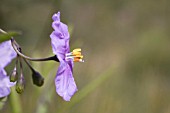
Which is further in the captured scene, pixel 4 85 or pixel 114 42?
pixel 114 42

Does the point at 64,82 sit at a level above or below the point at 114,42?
below

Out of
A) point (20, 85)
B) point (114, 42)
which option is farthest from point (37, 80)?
point (114, 42)

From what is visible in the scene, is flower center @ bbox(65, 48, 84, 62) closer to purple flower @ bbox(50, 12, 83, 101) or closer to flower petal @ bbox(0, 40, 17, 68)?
purple flower @ bbox(50, 12, 83, 101)

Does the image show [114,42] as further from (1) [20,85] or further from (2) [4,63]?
(1) [20,85]

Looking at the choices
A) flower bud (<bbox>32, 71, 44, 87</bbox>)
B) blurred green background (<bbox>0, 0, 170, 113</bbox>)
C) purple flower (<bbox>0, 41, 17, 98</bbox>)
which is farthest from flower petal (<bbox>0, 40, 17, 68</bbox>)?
blurred green background (<bbox>0, 0, 170, 113</bbox>)

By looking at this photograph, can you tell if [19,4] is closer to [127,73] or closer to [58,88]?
[58,88]

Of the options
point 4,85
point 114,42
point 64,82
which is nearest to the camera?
point 64,82
